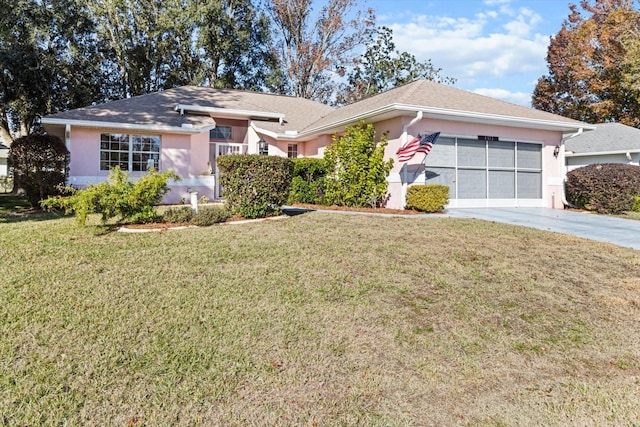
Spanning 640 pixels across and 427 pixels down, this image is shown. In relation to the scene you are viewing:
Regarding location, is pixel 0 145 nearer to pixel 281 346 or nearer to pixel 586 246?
pixel 281 346

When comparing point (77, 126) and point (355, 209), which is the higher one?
point (77, 126)

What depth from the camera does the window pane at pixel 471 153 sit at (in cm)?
1294

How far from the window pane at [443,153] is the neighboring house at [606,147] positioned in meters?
10.1

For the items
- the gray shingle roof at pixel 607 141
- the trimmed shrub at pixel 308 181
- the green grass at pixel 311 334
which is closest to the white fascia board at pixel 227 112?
the trimmed shrub at pixel 308 181

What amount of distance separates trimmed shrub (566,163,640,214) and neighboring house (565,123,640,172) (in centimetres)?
698

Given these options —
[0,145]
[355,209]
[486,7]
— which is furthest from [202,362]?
[0,145]

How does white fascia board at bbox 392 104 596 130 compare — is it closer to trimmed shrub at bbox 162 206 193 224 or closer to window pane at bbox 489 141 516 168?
window pane at bbox 489 141 516 168

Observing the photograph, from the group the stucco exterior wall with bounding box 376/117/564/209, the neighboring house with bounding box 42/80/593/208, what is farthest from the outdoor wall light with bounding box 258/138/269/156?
the stucco exterior wall with bounding box 376/117/564/209

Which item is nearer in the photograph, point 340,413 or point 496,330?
point 340,413

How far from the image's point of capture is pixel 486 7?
16719mm

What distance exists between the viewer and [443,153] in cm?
1268

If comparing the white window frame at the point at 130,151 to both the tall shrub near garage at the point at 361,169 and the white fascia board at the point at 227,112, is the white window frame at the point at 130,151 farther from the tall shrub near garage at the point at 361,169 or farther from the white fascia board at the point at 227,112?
the tall shrub near garage at the point at 361,169

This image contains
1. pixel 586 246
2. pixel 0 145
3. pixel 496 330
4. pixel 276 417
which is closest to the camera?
pixel 276 417

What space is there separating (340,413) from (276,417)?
44cm
